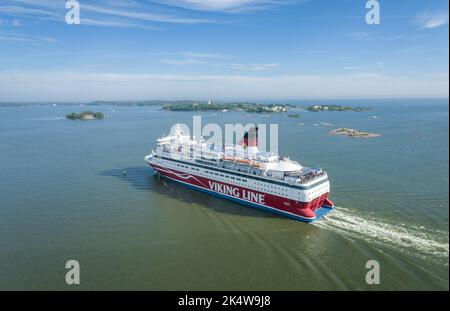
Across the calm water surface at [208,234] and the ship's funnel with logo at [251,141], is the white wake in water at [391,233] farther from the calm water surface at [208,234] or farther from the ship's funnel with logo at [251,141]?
the ship's funnel with logo at [251,141]

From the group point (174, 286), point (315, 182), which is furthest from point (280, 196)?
point (174, 286)

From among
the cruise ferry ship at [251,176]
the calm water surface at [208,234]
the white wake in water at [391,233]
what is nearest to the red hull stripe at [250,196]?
the cruise ferry ship at [251,176]

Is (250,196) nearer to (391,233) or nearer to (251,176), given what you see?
(251,176)

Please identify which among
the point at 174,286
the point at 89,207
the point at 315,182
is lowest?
the point at 174,286

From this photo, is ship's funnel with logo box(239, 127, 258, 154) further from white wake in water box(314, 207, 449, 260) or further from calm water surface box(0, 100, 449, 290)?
white wake in water box(314, 207, 449, 260)

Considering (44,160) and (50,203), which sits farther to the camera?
(44,160)

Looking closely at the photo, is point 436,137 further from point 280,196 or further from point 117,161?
point 117,161

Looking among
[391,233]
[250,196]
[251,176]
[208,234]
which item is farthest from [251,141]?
[391,233]
